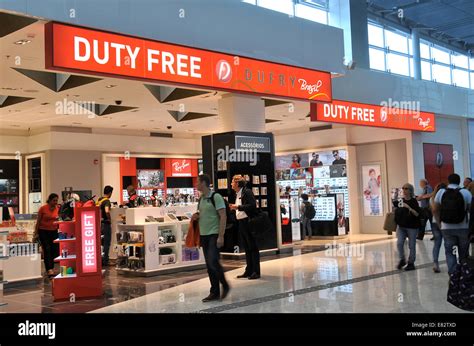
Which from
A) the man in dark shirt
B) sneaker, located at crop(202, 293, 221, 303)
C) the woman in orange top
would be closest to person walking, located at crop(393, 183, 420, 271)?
sneaker, located at crop(202, 293, 221, 303)

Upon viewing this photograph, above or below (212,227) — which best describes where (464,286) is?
below

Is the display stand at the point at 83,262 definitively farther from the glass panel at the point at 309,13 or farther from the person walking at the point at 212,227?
the glass panel at the point at 309,13

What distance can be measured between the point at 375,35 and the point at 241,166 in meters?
8.39

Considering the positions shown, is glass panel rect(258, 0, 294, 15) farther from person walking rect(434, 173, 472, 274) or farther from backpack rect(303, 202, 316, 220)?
person walking rect(434, 173, 472, 274)

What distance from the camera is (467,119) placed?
60.6 ft

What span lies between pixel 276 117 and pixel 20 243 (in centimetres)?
827

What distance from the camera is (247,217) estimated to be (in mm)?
7922

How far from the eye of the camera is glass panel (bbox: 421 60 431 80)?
18.5m

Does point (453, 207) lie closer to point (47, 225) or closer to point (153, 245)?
point (153, 245)

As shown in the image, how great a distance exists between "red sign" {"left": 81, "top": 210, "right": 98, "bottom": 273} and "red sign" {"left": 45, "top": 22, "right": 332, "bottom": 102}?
6.27 feet

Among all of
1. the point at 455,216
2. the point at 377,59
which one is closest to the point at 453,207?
the point at 455,216

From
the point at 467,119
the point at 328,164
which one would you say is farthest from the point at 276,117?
the point at 467,119

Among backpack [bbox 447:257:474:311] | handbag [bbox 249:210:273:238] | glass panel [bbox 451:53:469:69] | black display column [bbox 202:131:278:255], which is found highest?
glass panel [bbox 451:53:469:69]
